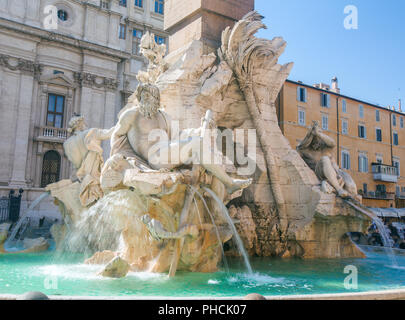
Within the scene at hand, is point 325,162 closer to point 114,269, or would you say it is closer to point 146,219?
point 146,219

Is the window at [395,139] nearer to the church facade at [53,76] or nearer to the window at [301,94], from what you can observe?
the window at [301,94]

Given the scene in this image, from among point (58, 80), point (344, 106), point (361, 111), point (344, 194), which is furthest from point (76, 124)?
point (361, 111)

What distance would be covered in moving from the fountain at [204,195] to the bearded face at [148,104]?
0.02m

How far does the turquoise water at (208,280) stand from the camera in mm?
4641

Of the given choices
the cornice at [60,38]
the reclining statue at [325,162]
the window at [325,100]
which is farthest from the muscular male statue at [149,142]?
the window at [325,100]

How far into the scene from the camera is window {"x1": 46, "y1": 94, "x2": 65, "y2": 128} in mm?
24375

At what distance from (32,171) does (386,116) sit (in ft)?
85.3

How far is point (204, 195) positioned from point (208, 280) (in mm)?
1273

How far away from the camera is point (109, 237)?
8094 millimetres

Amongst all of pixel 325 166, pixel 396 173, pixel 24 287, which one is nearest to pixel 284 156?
pixel 325 166

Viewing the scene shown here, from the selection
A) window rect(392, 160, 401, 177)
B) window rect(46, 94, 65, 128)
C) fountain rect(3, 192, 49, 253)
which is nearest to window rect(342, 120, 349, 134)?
window rect(392, 160, 401, 177)

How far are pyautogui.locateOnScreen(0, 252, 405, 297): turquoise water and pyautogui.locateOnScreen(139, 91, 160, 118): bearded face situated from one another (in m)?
2.37

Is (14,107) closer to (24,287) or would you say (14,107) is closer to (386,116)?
(24,287)

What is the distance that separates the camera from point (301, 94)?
25641mm
